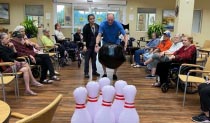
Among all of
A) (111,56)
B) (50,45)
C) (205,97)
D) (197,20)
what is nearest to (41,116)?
(111,56)

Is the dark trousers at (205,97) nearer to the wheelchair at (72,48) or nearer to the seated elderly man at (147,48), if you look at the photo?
the seated elderly man at (147,48)

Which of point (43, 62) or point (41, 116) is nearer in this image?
point (41, 116)

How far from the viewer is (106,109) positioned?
117 cm

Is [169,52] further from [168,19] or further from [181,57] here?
[168,19]

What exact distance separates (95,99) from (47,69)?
13.1 ft

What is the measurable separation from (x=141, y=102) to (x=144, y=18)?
24.8ft

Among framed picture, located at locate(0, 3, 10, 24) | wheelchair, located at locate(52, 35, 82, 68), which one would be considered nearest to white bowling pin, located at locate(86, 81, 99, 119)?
wheelchair, located at locate(52, 35, 82, 68)

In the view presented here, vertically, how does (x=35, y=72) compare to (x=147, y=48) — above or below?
below


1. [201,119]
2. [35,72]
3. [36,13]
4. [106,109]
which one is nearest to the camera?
[106,109]

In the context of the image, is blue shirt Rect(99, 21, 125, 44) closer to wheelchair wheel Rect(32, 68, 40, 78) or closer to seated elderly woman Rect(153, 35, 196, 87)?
seated elderly woman Rect(153, 35, 196, 87)

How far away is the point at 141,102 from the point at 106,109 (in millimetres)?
2882

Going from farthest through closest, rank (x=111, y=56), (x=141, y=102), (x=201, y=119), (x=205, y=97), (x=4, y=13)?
(x=4, y=13) < (x=141, y=102) < (x=201, y=119) < (x=205, y=97) < (x=111, y=56)

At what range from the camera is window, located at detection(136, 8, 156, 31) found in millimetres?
10836

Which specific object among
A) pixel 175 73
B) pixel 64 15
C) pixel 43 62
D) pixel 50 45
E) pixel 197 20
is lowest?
pixel 175 73
